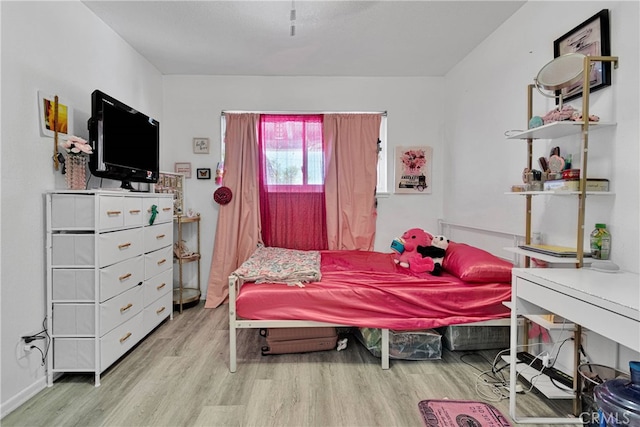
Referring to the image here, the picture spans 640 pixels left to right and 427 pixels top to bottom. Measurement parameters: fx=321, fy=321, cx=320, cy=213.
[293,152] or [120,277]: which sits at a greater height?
[293,152]

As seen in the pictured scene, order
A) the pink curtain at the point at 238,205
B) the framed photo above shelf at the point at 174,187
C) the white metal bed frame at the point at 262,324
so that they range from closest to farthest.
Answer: the white metal bed frame at the point at 262,324, the framed photo above shelf at the point at 174,187, the pink curtain at the point at 238,205

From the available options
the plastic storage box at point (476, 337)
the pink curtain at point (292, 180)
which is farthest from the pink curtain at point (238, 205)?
the plastic storage box at point (476, 337)

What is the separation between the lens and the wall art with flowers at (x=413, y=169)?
12.6 feet

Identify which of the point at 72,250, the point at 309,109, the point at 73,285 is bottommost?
the point at 73,285

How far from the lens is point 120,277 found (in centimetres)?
221

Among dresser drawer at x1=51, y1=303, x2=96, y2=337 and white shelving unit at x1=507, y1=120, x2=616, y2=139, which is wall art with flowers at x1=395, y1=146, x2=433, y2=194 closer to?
white shelving unit at x1=507, y1=120, x2=616, y2=139

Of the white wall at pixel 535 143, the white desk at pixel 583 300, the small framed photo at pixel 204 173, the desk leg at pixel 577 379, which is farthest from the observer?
the small framed photo at pixel 204 173

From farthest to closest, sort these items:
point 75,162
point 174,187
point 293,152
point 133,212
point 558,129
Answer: point 293,152 → point 174,187 → point 133,212 → point 75,162 → point 558,129

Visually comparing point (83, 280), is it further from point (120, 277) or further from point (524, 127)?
point (524, 127)

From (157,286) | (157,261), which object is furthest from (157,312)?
(157,261)

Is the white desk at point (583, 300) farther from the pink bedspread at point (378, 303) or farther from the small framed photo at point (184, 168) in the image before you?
the small framed photo at point (184, 168)

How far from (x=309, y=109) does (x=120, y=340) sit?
9.49 ft

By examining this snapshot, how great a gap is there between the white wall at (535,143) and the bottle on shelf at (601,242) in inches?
1.2

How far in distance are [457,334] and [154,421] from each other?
6.76 feet
